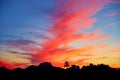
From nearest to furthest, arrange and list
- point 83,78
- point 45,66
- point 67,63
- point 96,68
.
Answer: point 83,78
point 67,63
point 96,68
point 45,66

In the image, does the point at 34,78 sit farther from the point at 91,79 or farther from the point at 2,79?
the point at 91,79

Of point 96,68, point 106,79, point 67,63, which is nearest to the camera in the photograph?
point 106,79

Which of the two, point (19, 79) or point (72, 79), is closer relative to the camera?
point (72, 79)

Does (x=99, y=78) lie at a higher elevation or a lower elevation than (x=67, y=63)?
lower

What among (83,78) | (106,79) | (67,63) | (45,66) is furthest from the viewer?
(45,66)

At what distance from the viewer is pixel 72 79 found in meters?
93.7

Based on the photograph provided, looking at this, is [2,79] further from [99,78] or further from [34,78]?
[99,78]

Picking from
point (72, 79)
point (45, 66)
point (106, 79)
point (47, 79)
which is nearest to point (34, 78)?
point (47, 79)

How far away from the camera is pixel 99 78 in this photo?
89.6 meters

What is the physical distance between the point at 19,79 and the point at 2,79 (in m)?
8.62

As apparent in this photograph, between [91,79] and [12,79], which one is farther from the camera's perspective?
[12,79]

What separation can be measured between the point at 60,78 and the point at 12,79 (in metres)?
25.2

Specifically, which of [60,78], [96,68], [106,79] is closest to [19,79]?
[60,78]

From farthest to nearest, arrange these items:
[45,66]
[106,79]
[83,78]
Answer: [45,66], [83,78], [106,79]
